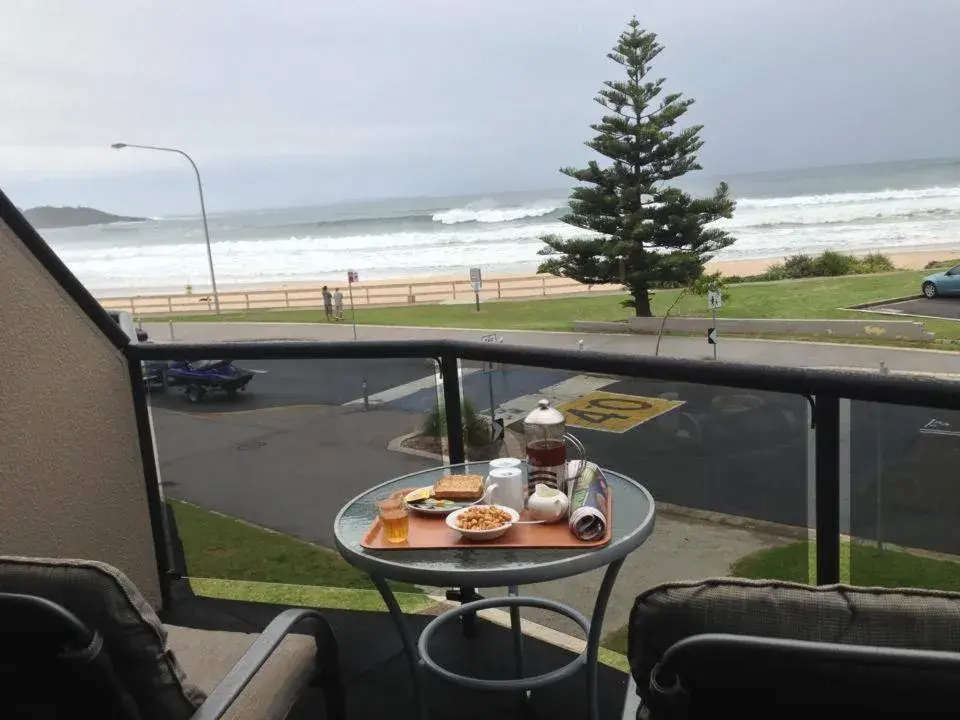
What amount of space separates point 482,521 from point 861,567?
0.85m

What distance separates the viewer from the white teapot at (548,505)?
1.49 meters

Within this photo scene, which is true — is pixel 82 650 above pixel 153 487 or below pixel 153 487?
above

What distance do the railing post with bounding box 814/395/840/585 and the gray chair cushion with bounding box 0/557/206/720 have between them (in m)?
1.31

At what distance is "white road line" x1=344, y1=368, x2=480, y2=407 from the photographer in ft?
7.19

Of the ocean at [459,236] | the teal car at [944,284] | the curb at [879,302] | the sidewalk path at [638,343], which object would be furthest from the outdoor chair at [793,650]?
the ocean at [459,236]

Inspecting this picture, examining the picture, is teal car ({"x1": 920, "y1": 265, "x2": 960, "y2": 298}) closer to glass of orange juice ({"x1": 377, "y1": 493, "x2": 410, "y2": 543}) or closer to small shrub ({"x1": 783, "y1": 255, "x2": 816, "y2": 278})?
small shrub ({"x1": 783, "y1": 255, "x2": 816, "y2": 278})

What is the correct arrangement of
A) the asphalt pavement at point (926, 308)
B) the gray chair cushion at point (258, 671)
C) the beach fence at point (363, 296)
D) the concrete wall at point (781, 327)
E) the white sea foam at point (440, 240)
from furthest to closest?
the white sea foam at point (440, 240) → the beach fence at point (363, 296) → the asphalt pavement at point (926, 308) → the concrete wall at point (781, 327) → the gray chair cushion at point (258, 671)

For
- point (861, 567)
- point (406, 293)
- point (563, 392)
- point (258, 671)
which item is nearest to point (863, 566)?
point (861, 567)

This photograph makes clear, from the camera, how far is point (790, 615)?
2.32 feet

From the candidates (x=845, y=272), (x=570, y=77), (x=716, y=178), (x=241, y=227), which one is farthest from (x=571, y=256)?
(x=716, y=178)

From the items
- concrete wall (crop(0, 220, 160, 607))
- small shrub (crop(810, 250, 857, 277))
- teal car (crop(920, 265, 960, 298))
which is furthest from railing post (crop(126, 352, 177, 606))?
small shrub (crop(810, 250, 857, 277))

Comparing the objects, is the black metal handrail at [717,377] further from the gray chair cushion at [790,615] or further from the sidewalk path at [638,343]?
the sidewalk path at [638,343]

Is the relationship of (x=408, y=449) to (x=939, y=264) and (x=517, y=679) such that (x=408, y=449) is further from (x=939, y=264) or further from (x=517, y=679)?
(x=939, y=264)

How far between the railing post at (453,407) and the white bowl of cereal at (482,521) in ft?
2.22
